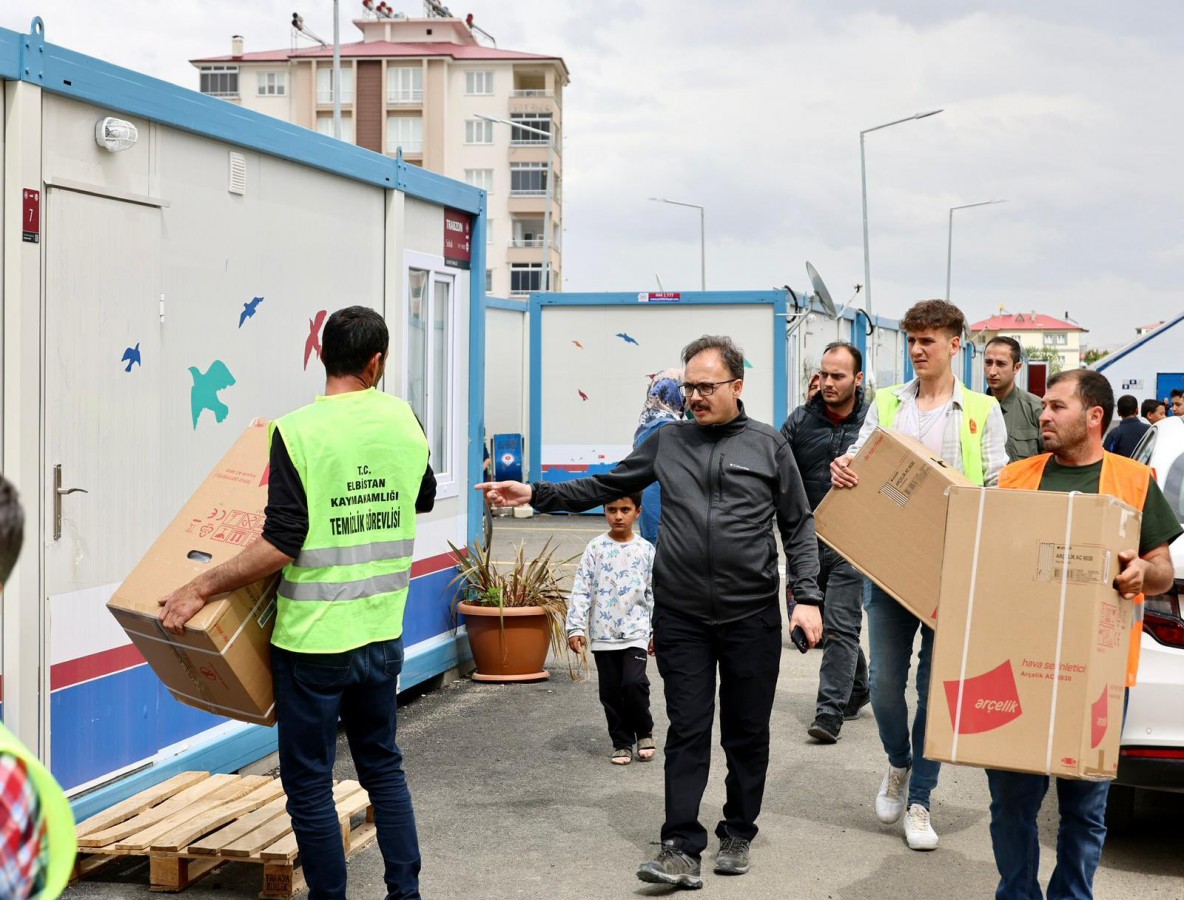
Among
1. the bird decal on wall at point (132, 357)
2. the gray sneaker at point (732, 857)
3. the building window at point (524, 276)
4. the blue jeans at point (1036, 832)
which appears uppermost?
the building window at point (524, 276)

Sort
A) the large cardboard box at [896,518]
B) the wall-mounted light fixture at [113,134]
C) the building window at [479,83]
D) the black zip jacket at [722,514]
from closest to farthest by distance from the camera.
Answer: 1. the large cardboard box at [896,518]
2. the black zip jacket at [722,514]
3. the wall-mounted light fixture at [113,134]
4. the building window at [479,83]

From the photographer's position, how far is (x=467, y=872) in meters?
5.43

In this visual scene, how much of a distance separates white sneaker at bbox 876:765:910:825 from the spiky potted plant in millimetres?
3136

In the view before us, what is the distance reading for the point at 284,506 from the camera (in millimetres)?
4344

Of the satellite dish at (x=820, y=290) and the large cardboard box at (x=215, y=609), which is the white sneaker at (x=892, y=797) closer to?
the large cardboard box at (x=215, y=609)

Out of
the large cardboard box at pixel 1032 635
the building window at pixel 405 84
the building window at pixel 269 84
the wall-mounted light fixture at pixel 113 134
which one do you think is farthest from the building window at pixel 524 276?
the large cardboard box at pixel 1032 635

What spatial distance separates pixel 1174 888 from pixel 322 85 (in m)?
78.8

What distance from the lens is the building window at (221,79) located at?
8188 cm

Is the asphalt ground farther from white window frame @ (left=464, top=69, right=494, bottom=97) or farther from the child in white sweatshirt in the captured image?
white window frame @ (left=464, top=69, right=494, bottom=97)

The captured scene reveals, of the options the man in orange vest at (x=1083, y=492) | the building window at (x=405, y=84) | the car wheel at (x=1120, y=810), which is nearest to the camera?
the man in orange vest at (x=1083, y=492)

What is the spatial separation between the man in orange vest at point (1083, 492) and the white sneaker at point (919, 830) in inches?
51.0

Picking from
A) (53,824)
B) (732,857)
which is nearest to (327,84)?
(732,857)

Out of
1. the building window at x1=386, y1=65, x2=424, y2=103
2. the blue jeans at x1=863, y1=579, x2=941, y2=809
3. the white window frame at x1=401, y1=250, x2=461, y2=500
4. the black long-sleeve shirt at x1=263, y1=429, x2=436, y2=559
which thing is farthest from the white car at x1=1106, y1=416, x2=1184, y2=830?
the building window at x1=386, y1=65, x2=424, y2=103

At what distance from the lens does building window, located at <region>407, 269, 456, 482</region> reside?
27.4 ft
